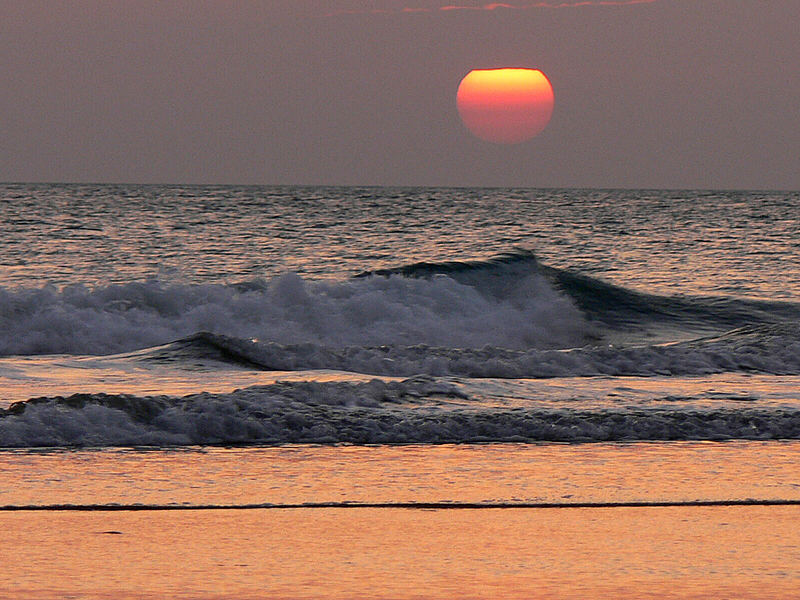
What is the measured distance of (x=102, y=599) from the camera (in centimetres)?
361

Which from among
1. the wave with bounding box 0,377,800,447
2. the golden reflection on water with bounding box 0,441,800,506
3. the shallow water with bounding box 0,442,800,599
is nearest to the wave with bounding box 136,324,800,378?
the wave with bounding box 0,377,800,447

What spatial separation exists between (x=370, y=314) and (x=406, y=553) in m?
16.3

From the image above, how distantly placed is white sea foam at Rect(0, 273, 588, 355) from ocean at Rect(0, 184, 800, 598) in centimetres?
6

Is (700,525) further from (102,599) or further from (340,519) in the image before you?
(102,599)

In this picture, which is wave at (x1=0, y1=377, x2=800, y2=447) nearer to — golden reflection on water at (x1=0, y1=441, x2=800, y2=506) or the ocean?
the ocean

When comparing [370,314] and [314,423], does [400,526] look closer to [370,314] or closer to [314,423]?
[314,423]

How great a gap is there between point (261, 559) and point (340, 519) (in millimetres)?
800

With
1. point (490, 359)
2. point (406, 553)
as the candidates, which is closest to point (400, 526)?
point (406, 553)

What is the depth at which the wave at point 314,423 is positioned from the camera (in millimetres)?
7566

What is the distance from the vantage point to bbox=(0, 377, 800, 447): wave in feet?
24.8

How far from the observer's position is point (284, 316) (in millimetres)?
20391

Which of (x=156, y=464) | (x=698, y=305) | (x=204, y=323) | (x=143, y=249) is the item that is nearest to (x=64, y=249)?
(x=143, y=249)

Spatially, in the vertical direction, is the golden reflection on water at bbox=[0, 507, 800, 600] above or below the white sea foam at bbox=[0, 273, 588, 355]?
above

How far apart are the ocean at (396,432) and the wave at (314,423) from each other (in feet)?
0.08
